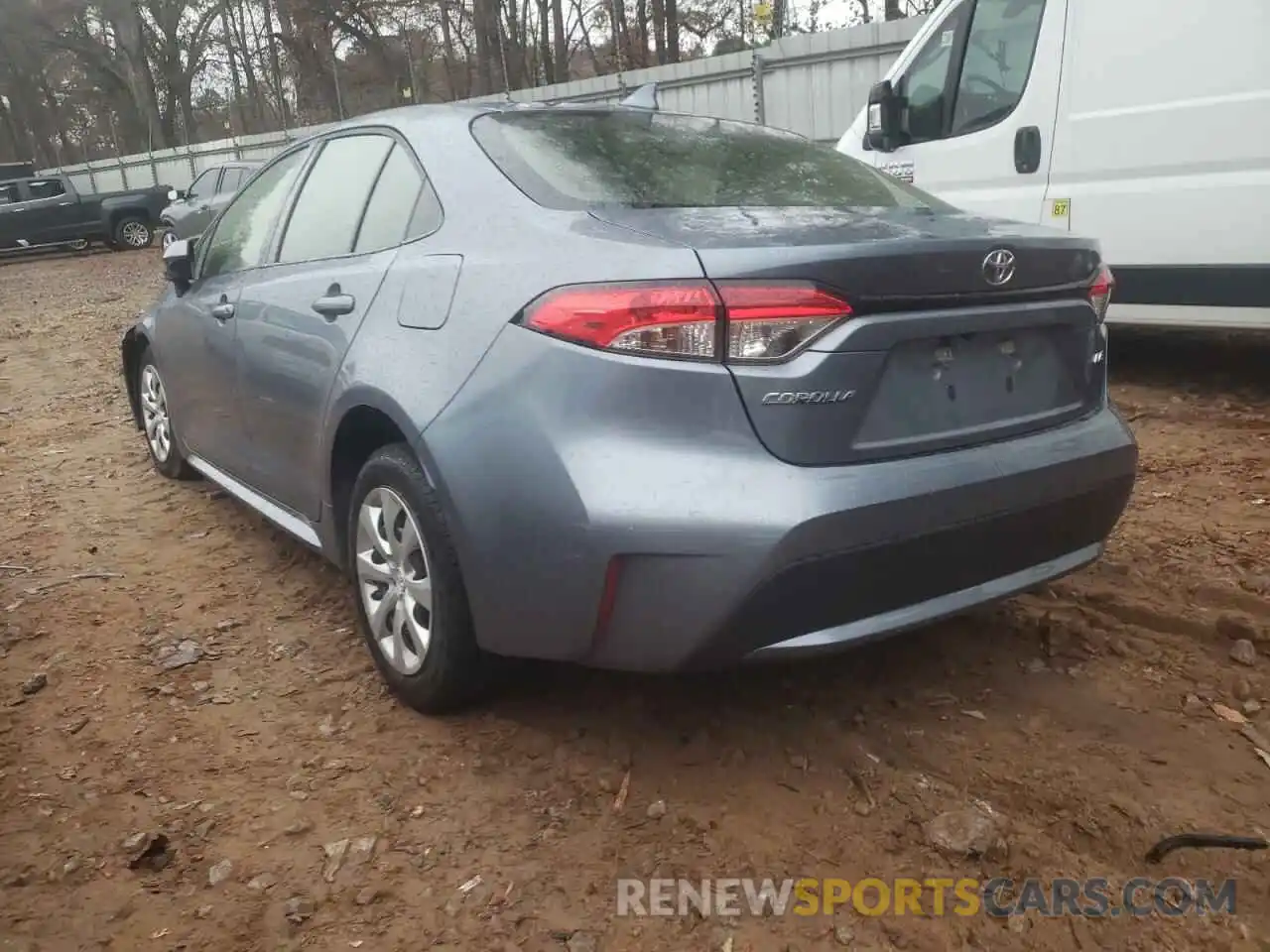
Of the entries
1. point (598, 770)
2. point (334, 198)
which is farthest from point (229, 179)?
point (598, 770)

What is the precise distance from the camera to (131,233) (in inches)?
827

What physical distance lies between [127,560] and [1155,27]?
16.0ft

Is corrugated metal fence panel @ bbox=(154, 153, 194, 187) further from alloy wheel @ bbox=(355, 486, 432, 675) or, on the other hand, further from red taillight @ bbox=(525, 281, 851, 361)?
red taillight @ bbox=(525, 281, 851, 361)

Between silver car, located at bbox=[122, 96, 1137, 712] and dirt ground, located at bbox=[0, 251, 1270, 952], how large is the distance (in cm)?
34

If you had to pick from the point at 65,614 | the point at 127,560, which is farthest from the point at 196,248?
the point at 65,614

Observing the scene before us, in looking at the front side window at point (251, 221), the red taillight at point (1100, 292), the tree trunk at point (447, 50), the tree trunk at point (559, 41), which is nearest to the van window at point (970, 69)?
the red taillight at point (1100, 292)

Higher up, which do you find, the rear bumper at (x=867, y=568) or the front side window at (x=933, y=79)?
the front side window at (x=933, y=79)

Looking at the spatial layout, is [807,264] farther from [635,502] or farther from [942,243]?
[635,502]

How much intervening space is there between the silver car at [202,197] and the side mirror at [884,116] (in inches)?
448

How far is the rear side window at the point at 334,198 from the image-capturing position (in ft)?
10.2

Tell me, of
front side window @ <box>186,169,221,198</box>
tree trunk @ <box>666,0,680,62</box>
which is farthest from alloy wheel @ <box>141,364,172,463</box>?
tree trunk @ <box>666,0,680,62</box>

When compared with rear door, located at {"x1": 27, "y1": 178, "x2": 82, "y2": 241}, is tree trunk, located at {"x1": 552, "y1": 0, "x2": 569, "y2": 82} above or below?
above

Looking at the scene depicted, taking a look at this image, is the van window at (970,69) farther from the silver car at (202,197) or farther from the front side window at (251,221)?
the silver car at (202,197)

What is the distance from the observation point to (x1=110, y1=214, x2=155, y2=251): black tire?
68.1ft
